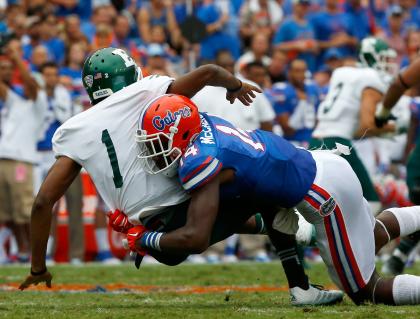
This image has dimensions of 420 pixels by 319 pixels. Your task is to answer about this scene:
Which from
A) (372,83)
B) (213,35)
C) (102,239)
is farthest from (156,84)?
(213,35)

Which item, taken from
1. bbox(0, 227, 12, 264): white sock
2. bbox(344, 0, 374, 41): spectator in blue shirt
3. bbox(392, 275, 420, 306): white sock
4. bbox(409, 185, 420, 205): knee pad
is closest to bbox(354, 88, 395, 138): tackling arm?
bbox(409, 185, 420, 205): knee pad

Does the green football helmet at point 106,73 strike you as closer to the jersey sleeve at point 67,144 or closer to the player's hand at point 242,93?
the jersey sleeve at point 67,144

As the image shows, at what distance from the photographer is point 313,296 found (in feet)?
19.8

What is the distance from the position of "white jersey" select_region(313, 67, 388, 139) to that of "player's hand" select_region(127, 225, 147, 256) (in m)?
3.56

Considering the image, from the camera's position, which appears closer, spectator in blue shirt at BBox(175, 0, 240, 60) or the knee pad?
the knee pad

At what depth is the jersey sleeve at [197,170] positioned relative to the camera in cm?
536

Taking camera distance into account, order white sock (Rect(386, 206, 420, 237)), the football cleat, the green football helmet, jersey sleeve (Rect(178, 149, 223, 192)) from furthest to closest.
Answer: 1. white sock (Rect(386, 206, 420, 237))
2. the football cleat
3. the green football helmet
4. jersey sleeve (Rect(178, 149, 223, 192))

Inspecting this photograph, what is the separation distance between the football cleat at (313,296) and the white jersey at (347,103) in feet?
9.62

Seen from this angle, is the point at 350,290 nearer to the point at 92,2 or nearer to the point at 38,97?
the point at 38,97

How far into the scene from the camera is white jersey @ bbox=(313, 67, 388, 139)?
8.80m

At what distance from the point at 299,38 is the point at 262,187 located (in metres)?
8.43

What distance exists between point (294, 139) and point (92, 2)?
3.92 meters

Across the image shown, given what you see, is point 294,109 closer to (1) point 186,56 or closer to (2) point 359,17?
(1) point 186,56

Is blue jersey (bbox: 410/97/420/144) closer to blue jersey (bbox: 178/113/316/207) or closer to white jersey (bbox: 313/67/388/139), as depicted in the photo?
white jersey (bbox: 313/67/388/139)
